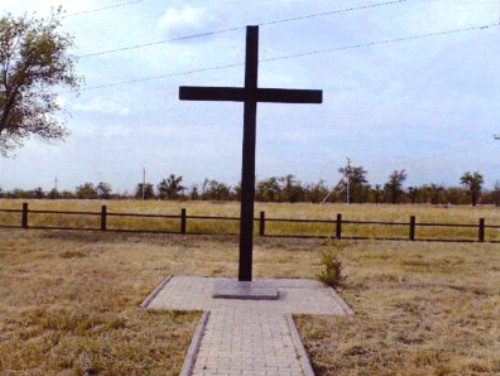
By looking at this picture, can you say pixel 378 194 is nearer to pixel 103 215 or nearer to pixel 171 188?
pixel 171 188

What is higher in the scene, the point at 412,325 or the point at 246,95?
the point at 246,95

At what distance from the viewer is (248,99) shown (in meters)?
10.3

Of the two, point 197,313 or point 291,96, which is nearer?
point 197,313

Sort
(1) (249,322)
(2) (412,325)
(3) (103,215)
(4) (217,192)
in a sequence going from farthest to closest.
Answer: (4) (217,192), (3) (103,215), (2) (412,325), (1) (249,322)

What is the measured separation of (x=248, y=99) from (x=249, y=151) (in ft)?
3.10

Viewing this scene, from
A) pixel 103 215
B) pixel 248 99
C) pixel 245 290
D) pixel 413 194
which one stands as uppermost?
pixel 248 99

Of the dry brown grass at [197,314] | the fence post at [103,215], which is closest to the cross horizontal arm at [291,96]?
the dry brown grass at [197,314]

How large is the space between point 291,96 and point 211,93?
1.45 metres

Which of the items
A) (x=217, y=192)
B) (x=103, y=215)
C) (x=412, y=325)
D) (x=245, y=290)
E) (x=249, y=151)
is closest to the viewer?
(x=412, y=325)

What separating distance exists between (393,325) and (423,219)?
2770cm

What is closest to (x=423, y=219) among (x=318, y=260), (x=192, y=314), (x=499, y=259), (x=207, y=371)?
(x=499, y=259)

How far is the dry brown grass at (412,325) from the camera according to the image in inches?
243

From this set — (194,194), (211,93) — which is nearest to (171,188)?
(194,194)

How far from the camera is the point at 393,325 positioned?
Result: 7.86m
